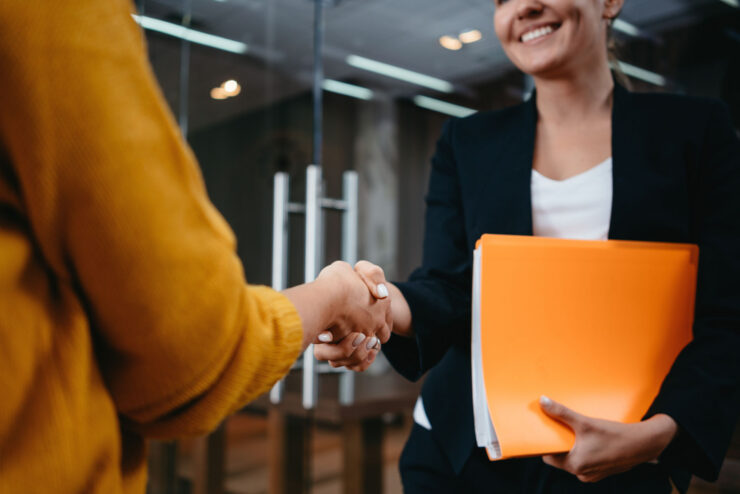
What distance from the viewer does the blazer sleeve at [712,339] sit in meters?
0.64

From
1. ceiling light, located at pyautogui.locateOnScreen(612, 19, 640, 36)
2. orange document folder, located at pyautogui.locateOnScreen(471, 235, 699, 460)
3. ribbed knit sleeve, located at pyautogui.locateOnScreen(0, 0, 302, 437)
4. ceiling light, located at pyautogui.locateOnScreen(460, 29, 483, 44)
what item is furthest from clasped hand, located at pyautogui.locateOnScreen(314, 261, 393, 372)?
ceiling light, located at pyautogui.locateOnScreen(460, 29, 483, 44)

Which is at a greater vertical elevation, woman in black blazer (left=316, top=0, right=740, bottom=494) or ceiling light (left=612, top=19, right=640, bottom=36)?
ceiling light (left=612, top=19, right=640, bottom=36)

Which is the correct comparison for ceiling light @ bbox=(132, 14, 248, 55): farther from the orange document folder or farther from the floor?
the orange document folder

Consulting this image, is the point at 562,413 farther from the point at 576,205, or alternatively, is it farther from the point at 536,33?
the point at 536,33

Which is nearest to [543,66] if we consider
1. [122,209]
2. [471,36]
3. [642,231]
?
[642,231]

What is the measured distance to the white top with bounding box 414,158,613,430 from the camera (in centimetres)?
71

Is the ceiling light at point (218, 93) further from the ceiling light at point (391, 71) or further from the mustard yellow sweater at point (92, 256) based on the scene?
the mustard yellow sweater at point (92, 256)

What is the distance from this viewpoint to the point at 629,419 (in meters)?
0.65

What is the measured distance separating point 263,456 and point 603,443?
2134mm

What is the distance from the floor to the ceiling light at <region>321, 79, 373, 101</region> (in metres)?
1.58

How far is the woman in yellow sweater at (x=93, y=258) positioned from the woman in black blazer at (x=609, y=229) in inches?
13.4

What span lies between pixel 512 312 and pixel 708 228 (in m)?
0.28

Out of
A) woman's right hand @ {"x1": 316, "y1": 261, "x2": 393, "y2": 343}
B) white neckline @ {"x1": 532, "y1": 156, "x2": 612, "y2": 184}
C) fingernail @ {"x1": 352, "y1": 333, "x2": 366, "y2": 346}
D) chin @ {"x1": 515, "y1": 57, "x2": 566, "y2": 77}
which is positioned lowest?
fingernail @ {"x1": 352, "y1": 333, "x2": 366, "y2": 346}

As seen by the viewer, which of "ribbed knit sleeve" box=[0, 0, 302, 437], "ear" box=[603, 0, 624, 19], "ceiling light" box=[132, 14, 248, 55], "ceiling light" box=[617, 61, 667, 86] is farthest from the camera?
"ceiling light" box=[132, 14, 248, 55]
